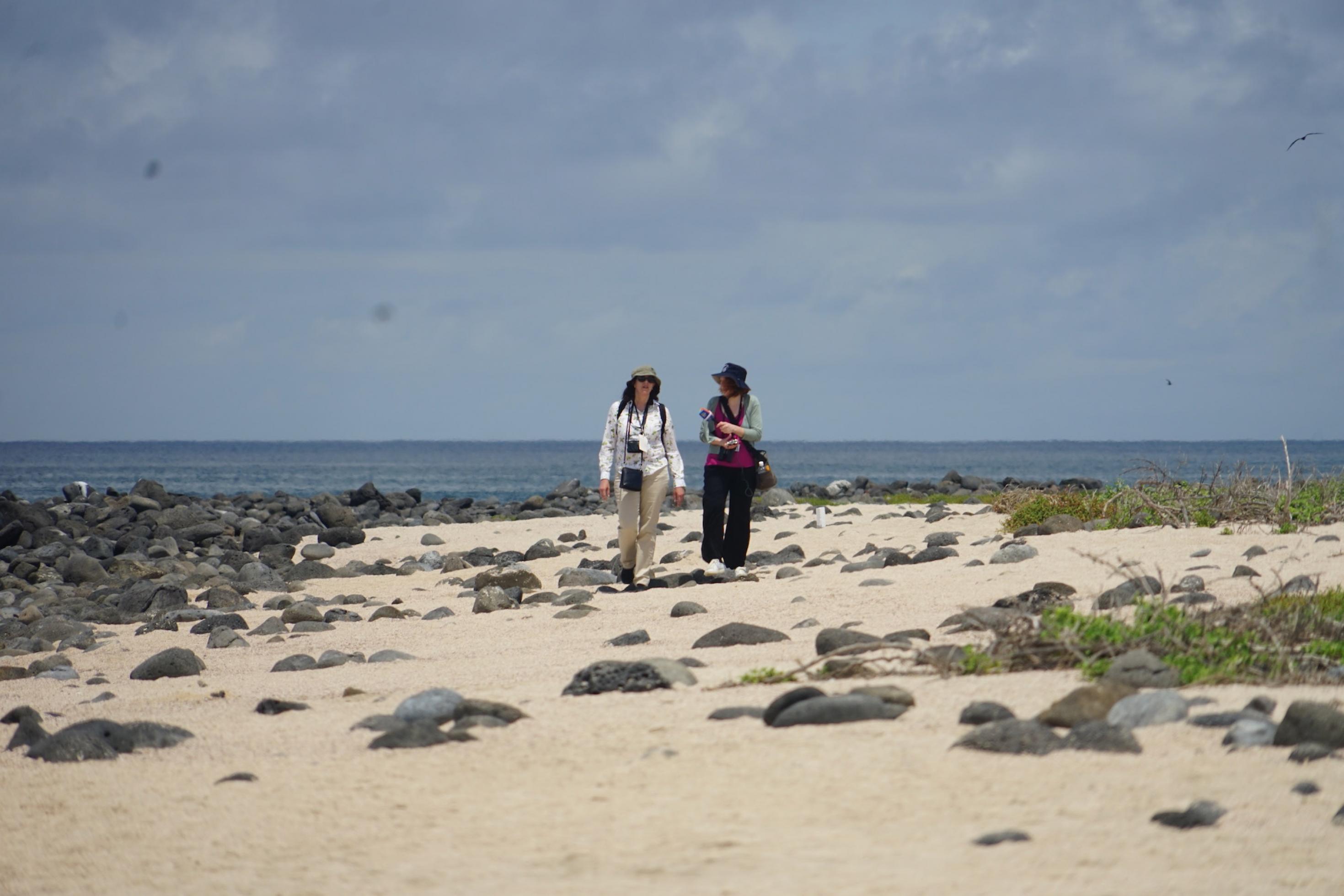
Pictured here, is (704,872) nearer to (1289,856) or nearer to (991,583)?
(1289,856)

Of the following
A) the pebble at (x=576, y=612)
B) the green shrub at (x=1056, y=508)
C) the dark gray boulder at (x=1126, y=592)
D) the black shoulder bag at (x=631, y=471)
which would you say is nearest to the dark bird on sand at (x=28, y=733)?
the pebble at (x=576, y=612)

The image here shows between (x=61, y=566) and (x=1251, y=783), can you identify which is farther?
(x=61, y=566)

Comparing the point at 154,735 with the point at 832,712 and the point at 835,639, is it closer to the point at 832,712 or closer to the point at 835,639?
the point at 832,712

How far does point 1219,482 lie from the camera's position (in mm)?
11648

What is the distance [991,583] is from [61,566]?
13045mm

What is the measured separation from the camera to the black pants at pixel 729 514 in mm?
10531

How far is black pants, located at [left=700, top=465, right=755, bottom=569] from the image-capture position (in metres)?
10.5

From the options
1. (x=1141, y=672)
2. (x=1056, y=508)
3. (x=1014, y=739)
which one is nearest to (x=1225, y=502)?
(x=1056, y=508)

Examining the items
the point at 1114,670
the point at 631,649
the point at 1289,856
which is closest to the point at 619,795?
the point at 1289,856

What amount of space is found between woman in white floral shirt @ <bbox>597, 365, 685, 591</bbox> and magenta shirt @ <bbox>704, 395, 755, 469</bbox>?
42 cm

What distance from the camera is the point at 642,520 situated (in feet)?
36.2

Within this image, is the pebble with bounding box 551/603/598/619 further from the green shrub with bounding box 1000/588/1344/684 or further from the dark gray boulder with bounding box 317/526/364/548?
Answer: the dark gray boulder with bounding box 317/526/364/548

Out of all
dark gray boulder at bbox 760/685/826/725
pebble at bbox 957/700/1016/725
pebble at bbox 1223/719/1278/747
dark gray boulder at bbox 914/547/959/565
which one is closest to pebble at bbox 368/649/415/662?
dark gray boulder at bbox 760/685/826/725

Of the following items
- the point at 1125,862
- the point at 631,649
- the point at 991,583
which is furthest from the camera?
the point at 991,583
